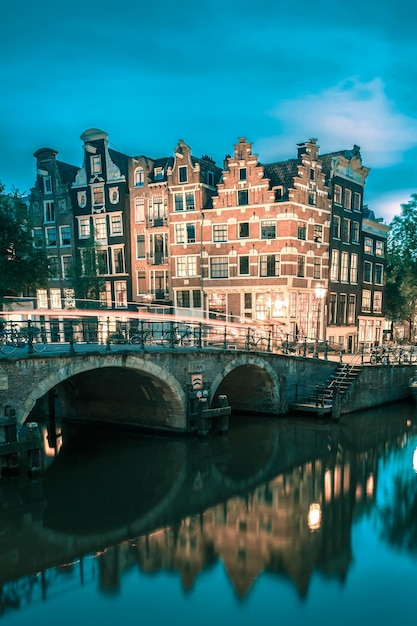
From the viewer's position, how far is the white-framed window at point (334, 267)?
37.6m

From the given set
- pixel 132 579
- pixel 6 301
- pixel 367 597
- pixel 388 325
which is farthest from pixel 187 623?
pixel 388 325

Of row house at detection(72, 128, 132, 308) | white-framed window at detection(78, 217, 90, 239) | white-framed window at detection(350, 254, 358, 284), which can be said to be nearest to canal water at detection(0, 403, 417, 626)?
row house at detection(72, 128, 132, 308)

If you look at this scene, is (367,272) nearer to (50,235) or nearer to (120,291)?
(120,291)

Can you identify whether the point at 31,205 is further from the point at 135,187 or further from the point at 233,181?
the point at 233,181

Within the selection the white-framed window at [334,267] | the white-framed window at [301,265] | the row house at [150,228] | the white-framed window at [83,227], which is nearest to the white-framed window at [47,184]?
the white-framed window at [83,227]

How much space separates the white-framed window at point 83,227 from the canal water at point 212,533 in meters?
22.7

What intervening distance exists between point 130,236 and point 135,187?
3973mm

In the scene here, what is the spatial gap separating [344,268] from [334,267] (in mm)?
1616

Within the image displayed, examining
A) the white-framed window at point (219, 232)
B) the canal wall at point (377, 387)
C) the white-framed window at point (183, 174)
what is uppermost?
the white-framed window at point (183, 174)

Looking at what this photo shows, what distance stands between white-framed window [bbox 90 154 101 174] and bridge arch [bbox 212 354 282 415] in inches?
896

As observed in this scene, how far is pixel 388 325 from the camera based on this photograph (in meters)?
48.5

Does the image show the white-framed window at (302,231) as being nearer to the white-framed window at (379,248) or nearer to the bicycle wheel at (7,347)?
the white-framed window at (379,248)

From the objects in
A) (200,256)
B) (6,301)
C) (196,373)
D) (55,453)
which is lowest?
(55,453)

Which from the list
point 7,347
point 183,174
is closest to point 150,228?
point 183,174
